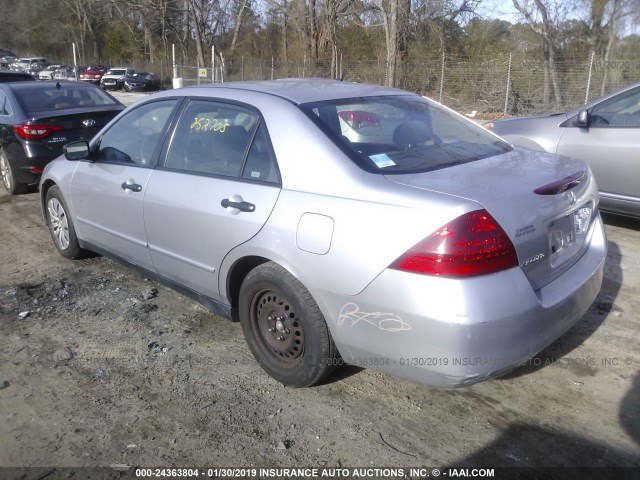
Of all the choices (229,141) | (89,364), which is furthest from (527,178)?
(89,364)

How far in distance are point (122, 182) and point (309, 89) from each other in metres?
1.56

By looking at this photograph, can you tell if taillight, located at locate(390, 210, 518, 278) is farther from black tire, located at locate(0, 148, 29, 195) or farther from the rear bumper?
black tire, located at locate(0, 148, 29, 195)

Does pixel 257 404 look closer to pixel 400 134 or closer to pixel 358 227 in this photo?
pixel 358 227

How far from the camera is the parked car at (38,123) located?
7582mm

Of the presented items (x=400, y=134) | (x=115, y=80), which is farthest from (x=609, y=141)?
(x=115, y=80)

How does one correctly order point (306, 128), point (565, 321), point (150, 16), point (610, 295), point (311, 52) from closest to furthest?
point (565, 321) < point (306, 128) < point (610, 295) < point (311, 52) < point (150, 16)

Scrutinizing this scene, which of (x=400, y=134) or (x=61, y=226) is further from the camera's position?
(x=61, y=226)

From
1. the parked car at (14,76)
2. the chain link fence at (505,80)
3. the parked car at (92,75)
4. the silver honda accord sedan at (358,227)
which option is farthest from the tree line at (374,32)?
the silver honda accord sedan at (358,227)

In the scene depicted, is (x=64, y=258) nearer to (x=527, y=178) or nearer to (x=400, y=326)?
(x=400, y=326)

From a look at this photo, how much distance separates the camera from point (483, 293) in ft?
8.16

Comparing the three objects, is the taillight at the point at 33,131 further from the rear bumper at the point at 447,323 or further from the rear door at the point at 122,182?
the rear bumper at the point at 447,323

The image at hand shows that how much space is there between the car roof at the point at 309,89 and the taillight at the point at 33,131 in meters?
4.53

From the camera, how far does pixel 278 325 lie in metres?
3.21

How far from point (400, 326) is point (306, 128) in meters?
1.20
